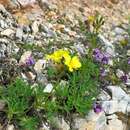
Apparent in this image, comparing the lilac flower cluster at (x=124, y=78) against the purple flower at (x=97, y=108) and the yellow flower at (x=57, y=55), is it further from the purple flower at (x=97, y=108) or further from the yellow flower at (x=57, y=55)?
the yellow flower at (x=57, y=55)

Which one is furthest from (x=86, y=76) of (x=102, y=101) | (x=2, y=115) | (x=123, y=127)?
(x=2, y=115)

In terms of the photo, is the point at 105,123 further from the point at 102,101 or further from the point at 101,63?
the point at 101,63

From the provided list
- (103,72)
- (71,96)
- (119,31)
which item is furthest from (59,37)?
(71,96)

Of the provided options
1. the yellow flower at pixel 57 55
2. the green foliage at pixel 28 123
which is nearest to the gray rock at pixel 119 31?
the yellow flower at pixel 57 55

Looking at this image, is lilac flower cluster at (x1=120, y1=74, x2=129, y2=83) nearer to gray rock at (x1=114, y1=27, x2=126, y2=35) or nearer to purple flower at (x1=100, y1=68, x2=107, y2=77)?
purple flower at (x1=100, y1=68, x2=107, y2=77)

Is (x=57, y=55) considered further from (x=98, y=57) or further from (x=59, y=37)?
(x=59, y=37)
